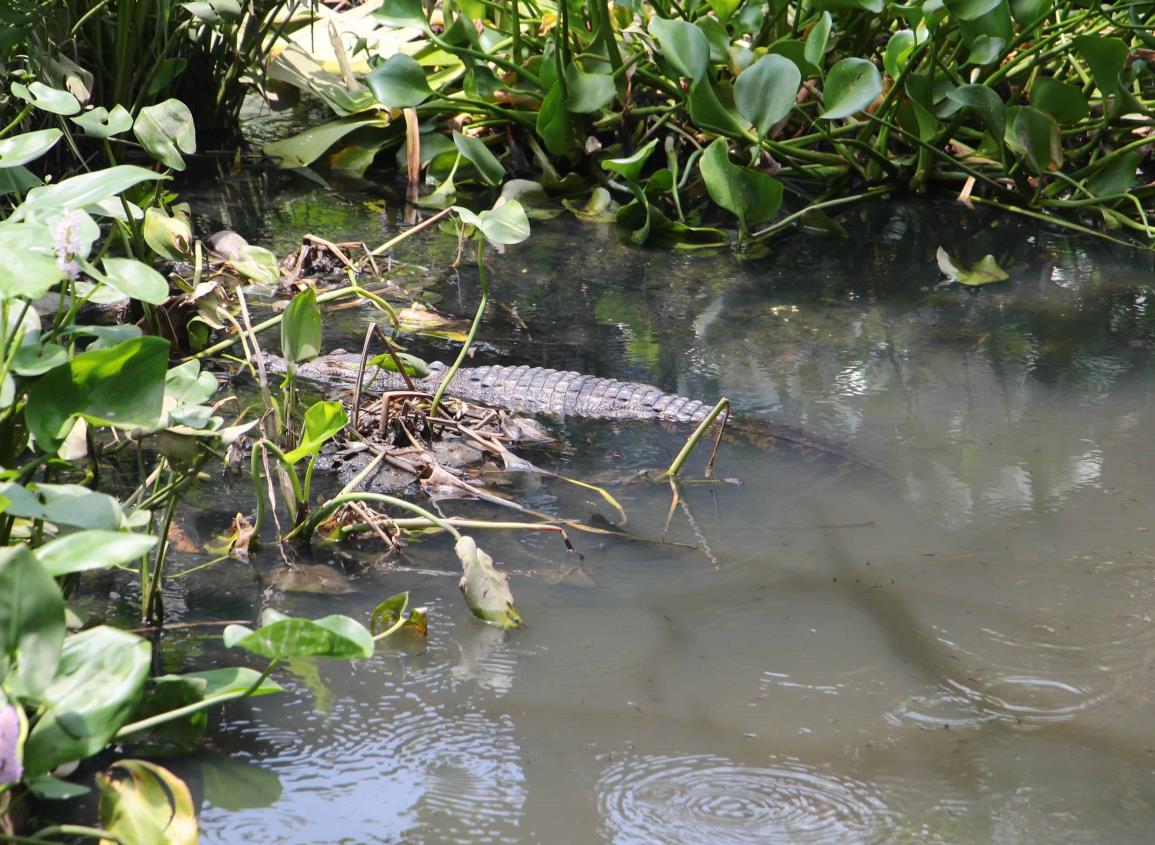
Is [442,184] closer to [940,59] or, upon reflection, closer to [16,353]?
[940,59]

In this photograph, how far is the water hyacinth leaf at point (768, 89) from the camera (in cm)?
343

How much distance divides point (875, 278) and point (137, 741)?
289 cm

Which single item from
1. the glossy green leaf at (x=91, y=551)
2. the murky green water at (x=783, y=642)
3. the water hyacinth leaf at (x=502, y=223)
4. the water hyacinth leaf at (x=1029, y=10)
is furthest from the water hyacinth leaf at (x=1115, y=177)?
the glossy green leaf at (x=91, y=551)

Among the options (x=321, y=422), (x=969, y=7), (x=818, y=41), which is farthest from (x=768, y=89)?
(x=321, y=422)

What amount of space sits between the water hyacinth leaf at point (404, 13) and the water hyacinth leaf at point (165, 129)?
2.24 meters

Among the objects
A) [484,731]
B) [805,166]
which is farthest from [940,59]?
[484,731]

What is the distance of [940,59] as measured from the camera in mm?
4199

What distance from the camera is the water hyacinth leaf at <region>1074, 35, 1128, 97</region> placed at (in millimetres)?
3582

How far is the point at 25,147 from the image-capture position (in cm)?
171

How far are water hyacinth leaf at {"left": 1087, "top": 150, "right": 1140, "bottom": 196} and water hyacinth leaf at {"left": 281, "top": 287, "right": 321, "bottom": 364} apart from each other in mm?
3130

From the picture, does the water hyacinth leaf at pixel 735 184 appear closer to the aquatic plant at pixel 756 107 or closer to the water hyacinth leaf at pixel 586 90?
the aquatic plant at pixel 756 107

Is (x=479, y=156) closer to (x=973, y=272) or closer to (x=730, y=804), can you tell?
(x=973, y=272)

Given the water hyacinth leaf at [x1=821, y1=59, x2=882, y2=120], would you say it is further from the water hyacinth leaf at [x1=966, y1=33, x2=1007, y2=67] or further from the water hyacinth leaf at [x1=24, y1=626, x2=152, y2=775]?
the water hyacinth leaf at [x1=24, y1=626, x2=152, y2=775]

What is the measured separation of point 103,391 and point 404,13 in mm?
3128
